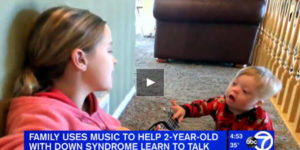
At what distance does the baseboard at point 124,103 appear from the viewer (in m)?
1.20

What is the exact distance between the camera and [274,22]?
70.7 inches

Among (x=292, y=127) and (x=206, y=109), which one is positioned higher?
(x=206, y=109)

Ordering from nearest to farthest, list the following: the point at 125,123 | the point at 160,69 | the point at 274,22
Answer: the point at 125,123 < the point at 274,22 < the point at 160,69

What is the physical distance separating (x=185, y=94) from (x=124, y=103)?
0.41 metres

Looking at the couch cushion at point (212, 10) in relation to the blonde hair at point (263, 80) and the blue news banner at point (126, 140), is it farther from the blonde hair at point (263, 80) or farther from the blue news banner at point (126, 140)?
the blue news banner at point (126, 140)

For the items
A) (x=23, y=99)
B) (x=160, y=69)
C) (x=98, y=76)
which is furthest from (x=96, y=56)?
(x=160, y=69)

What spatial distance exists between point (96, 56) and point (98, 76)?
5 centimetres

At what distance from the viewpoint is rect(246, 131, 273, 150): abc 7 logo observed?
1.37 ft

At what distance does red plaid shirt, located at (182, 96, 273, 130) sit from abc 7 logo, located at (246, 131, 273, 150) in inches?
21.1

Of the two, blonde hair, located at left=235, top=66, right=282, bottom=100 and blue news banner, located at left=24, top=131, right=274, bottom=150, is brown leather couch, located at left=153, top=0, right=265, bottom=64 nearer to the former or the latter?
blonde hair, located at left=235, top=66, right=282, bottom=100

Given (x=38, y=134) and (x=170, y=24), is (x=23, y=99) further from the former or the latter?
(x=170, y=24)

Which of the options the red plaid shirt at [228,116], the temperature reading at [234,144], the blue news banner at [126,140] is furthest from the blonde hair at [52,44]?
the red plaid shirt at [228,116]

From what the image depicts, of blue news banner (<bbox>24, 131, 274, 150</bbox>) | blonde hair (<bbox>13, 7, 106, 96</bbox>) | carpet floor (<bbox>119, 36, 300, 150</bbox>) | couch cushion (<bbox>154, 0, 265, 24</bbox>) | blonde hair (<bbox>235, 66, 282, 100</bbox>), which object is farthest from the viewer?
couch cushion (<bbox>154, 0, 265, 24</bbox>)

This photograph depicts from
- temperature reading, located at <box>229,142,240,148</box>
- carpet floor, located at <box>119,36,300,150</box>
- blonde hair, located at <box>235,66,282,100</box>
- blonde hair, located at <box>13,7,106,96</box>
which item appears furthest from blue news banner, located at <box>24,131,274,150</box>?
carpet floor, located at <box>119,36,300,150</box>
